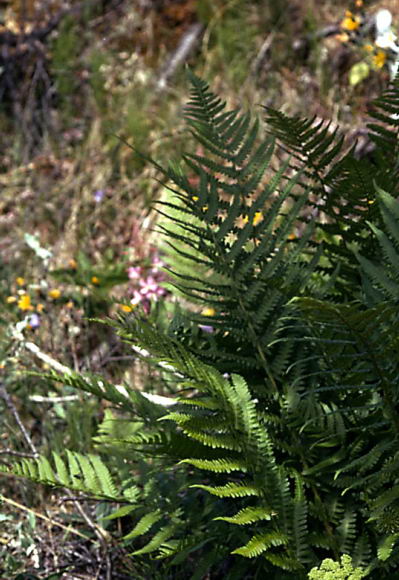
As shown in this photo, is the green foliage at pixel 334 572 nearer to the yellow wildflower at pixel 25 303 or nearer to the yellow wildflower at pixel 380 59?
the yellow wildflower at pixel 25 303

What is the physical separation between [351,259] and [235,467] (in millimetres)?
554

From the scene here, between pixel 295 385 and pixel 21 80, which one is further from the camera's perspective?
pixel 21 80

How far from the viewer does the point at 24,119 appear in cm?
404

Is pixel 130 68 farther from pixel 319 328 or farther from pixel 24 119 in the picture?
pixel 319 328

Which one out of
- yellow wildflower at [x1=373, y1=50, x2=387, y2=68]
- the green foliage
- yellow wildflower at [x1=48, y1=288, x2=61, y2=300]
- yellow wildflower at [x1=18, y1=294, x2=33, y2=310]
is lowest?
yellow wildflower at [x1=18, y1=294, x2=33, y2=310]

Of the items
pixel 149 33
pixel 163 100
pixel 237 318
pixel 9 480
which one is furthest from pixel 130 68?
pixel 237 318

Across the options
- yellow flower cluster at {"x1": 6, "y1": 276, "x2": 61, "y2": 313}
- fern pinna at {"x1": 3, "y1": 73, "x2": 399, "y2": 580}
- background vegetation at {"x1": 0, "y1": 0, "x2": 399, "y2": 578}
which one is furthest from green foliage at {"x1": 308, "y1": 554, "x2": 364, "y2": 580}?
yellow flower cluster at {"x1": 6, "y1": 276, "x2": 61, "y2": 313}

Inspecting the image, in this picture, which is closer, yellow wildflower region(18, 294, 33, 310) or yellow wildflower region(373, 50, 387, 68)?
yellow wildflower region(18, 294, 33, 310)

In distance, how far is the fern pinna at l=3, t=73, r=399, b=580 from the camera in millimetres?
1089

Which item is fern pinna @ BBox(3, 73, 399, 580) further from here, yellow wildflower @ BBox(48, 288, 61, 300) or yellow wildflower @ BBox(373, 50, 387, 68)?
yellow wildflower @ BBox(373, 50, 387, 68)

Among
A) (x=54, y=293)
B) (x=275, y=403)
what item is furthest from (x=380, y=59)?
(x=275, y=403)

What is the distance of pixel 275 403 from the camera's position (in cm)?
130

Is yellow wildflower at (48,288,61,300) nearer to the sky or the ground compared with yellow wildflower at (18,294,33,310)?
nearer to the sky

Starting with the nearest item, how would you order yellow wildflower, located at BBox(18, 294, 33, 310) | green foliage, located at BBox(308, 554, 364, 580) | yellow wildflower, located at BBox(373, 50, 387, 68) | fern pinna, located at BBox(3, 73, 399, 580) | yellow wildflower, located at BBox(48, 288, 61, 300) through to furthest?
green foliage, located at BBox(308, 554, 364, 580)
fern pinna, located at BBox(3, 73, 399, 580)
yellow wildflower, located at BBox(18, 294, 33, 310)
yellow wildflower, located at BBox(48, 288, 61, 300)
yellow wildflower, located at BBox(373, 50, 387, 68)
